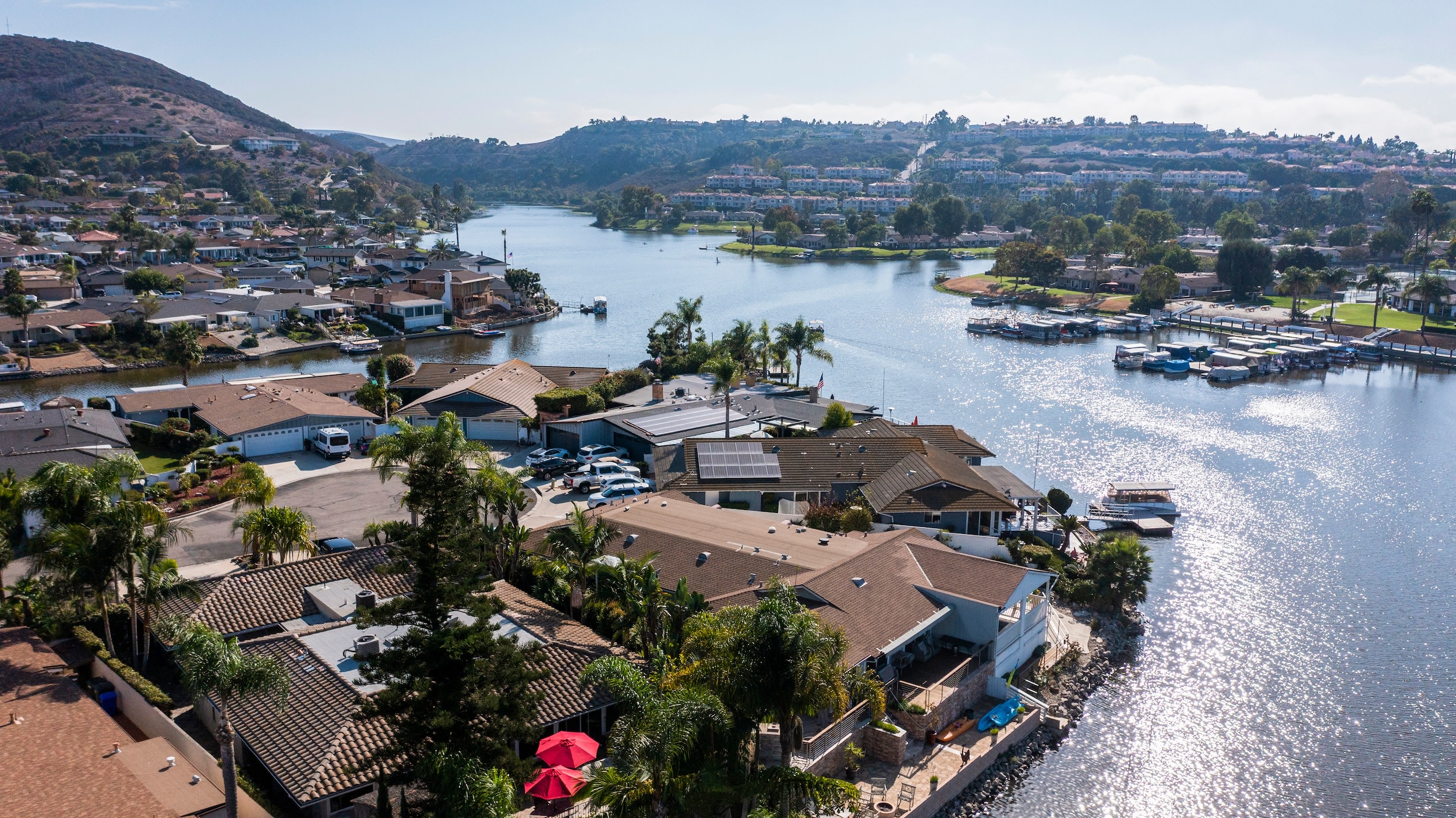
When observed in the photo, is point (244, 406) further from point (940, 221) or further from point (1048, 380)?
point (940, 221)

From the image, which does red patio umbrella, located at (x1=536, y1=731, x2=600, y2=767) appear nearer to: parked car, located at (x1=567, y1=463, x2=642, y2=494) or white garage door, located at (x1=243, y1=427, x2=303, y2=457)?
parked car, located at (x1=567, y1=463, x2=642, y2=494)

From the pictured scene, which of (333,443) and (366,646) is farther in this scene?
(333,443)

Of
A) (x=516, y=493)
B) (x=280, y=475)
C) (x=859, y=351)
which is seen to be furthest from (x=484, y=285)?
(x=516, y=493)

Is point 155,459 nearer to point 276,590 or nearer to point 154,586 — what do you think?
point 276,590

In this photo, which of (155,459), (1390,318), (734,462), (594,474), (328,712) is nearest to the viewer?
(328,712)

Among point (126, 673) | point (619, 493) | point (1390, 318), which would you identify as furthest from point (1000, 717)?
point (1390, 318)

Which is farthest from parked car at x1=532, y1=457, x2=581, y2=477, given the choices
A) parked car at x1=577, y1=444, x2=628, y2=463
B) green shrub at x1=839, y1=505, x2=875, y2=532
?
green shrub at x1=839, y1=505, x2=875, y2=532

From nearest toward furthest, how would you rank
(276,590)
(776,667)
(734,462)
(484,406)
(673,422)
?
(776,667), (276,590), (734,462), (673,422), (484,406)
